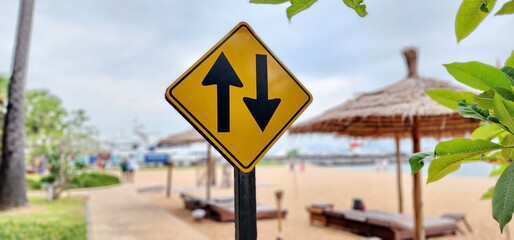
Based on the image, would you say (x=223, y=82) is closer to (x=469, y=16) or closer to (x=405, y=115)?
(x=469, y=16)

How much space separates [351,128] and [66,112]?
16162mm

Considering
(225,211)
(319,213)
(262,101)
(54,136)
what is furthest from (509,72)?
(54,136)

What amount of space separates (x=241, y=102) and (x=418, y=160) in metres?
0.68

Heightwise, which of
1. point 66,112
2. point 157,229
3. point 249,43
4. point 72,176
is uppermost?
point 66,112

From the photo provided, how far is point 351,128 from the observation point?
7.08 m

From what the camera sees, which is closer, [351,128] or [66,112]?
[351,128]

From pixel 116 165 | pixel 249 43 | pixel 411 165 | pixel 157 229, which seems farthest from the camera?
pixel 116 165

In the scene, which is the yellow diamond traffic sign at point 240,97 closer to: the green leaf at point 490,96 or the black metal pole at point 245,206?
the black metal pole at point 245,206

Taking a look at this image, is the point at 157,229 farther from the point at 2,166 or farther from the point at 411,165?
the point at 411,165

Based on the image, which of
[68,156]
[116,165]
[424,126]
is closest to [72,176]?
[68,156]

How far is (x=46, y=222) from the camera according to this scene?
27.9 feet

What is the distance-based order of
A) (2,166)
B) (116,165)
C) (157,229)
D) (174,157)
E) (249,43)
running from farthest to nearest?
1. (174,157)
2. (116,165)
3. (2,166)
4. (157,229)
5. (249,43)

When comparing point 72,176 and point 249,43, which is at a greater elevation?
point 249,43

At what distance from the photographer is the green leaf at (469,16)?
1.23m
